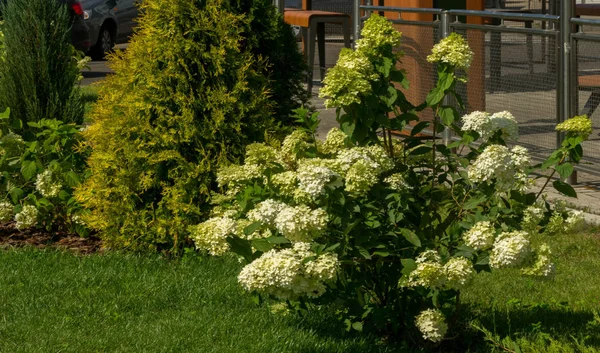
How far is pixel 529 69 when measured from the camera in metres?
9.04

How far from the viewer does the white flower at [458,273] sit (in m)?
4.36

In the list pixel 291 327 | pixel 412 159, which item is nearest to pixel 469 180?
pixel 412 159

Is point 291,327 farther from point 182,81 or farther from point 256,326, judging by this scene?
point 182,81

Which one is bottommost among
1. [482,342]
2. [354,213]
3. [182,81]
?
[482,342]

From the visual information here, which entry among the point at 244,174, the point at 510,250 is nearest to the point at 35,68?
the point at 244,174

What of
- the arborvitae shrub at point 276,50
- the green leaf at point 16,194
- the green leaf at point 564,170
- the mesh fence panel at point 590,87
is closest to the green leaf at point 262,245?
the green leaf at point 564,170

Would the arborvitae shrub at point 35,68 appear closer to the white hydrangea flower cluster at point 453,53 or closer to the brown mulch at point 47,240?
the brown mulch at point 47,240

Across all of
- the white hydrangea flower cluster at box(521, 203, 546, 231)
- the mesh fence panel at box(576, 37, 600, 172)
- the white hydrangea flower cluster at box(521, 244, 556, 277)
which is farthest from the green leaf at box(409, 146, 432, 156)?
the mesh fence panel at box(576, 37, 600, 172)

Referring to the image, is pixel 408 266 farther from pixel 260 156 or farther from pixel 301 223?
pixel 260 156

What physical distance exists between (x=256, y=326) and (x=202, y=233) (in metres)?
0.93

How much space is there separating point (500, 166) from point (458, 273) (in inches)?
18.6

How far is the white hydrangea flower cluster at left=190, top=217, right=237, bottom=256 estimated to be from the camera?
15.3ft

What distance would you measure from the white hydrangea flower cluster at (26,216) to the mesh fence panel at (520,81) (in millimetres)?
4054

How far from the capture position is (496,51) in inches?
375
